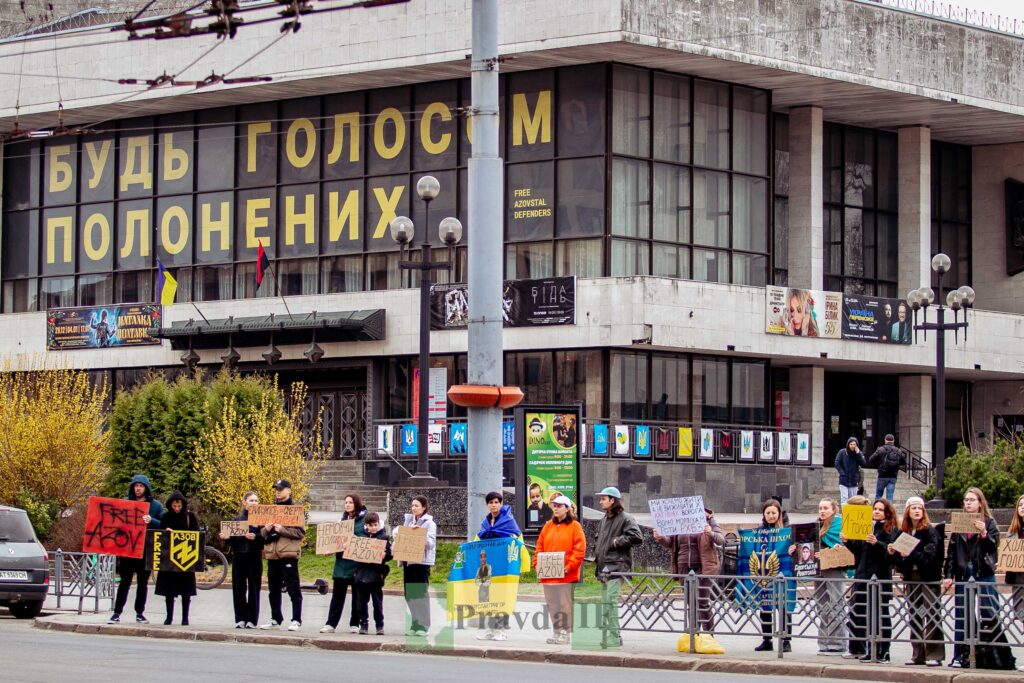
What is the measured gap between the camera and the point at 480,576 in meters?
20.5

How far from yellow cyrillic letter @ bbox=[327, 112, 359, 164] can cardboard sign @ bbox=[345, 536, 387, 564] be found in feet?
97.7

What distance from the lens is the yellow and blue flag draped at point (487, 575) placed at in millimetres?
20219

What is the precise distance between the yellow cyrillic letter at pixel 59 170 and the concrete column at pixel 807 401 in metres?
22.8

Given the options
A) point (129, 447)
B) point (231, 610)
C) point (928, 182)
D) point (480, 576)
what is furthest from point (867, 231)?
point (480, 576)

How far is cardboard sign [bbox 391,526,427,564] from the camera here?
2117 centimetres

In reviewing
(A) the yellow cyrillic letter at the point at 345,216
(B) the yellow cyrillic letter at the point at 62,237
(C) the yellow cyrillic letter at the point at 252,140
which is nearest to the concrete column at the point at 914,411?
(A) the yellow cyrillic letter at the point at 345,216

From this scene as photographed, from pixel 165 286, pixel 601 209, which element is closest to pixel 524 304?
pixel 601 209

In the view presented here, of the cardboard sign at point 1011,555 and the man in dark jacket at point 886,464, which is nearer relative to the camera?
the cardboard sign at point 1011,555

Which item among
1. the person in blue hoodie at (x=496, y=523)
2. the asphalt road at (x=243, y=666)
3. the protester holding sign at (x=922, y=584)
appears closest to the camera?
the asphalt road at (x=243, y=666)

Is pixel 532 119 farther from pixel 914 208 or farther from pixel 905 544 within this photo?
pixel 905 544

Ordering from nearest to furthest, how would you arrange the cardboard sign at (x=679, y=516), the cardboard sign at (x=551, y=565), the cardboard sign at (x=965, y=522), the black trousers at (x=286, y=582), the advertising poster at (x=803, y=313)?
the cardboard sign at (x=965, y=522) → the cardboard sign at (x=679, y=516) → the cardboard sign at (x=551, y=565) → the black trousers at (x=286, y=582) → the advertising poster at (x=803, y=313)

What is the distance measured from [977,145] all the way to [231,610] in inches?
1453

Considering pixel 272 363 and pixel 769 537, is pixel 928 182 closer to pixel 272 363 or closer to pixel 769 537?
pixel 272 363

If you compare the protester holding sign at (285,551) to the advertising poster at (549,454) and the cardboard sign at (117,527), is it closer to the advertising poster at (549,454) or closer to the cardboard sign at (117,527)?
the cardboard sign at (117,527)
